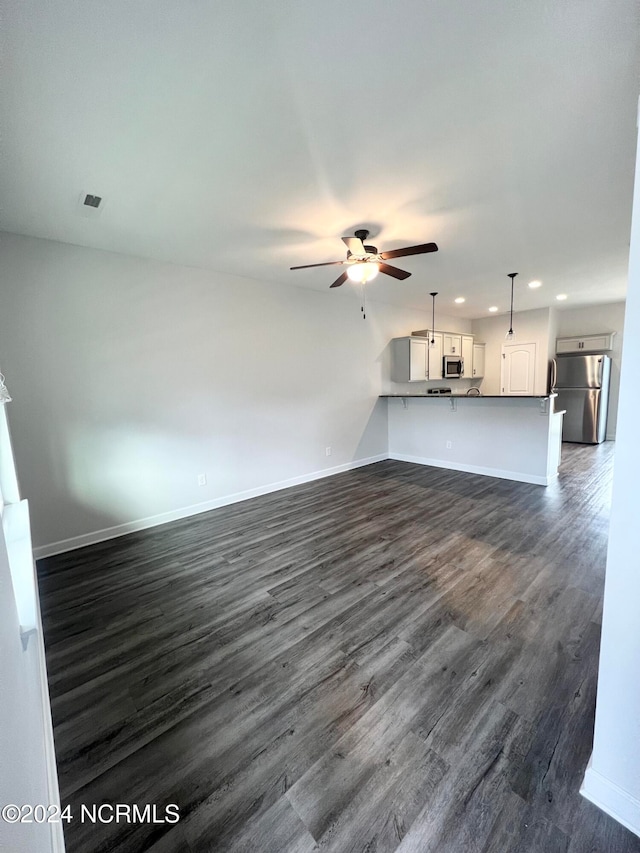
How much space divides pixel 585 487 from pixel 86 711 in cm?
520

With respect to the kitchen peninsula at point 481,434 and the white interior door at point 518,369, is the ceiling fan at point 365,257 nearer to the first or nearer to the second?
the kitchen peninsula at point 481,434

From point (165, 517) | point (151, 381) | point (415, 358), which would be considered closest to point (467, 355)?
point (415, 358)

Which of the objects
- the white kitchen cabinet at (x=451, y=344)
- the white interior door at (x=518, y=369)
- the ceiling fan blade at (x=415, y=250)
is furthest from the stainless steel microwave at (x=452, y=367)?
→ the ceiling fan blade at (x=415, y=250)

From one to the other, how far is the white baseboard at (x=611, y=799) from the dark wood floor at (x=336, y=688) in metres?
0.03

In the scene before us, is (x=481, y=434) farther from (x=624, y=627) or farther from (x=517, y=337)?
(x=624, y=627)

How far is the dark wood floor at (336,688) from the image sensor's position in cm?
114

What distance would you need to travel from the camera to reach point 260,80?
1.47m

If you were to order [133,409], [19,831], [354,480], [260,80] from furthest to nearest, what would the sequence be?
[354,480] → [133,409] → [260,80] → [19,831]

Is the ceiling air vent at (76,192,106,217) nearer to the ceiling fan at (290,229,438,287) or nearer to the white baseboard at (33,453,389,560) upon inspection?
the ceiling fan at (290,229,438,287)

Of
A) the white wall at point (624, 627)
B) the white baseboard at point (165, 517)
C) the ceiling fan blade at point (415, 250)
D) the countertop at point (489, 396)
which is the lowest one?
the white baseboard at point (165, 517)

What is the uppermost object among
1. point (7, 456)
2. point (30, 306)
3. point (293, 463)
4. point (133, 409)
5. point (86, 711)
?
point (30, 306)

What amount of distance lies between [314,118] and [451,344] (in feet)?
18.9

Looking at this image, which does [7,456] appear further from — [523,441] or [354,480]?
[523,441]

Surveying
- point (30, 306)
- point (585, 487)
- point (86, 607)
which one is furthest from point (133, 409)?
point (585, 487)
